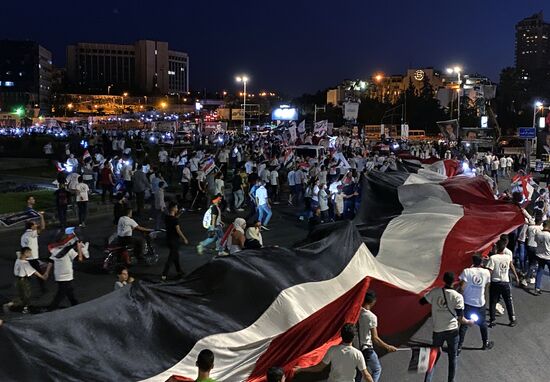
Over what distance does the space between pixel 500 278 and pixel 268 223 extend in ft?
30.5

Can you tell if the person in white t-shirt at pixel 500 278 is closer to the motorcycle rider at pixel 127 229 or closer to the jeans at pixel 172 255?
the jeans at pixel 172 255

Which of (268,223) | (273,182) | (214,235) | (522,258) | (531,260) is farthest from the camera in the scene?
(273,182)

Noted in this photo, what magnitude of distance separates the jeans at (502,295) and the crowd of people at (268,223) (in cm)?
2

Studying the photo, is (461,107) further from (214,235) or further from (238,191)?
(214,235)

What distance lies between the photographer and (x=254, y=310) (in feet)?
22.4

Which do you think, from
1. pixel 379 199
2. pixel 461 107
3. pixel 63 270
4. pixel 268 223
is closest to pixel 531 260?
pixel 379 199

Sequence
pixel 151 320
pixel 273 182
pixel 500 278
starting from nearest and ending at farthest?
pixel 151 320 < pixel 500 278 < pixel 273 182

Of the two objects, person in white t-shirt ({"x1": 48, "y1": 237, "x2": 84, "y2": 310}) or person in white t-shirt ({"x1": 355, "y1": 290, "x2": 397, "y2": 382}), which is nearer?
person in white t-shirt ({"x1": 355, "y1": 290, "x2": 397, "y2": 382})

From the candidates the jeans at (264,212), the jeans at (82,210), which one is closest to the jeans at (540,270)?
the jeans at (264,212)

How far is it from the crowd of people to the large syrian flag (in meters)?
0.51

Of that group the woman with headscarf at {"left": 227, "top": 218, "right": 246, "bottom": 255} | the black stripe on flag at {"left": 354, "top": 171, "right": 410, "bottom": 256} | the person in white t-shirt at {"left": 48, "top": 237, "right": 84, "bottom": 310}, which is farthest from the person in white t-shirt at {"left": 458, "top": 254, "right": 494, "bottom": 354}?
the person in white t-shirt at {"left": 48, "top": 237, "right": 84, "bottom": 310}

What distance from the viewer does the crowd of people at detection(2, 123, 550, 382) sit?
741 centimetres

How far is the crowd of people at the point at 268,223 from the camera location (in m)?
7.41

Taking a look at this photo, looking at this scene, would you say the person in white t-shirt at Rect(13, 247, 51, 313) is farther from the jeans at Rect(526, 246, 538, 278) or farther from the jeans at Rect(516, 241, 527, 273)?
the jeans at Rect(516, 241, 527, 273)
